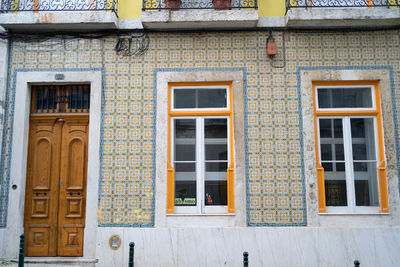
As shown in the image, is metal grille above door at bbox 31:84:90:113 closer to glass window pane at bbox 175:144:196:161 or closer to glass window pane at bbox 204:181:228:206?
glass window pane at bbox 175:144:196:161

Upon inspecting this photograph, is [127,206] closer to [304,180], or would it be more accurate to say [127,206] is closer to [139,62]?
[139,62]

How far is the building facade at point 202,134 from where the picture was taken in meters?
5.95

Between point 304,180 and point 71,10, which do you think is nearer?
point 304,180

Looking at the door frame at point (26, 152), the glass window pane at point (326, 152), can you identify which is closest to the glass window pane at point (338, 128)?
the glass window pane at point (326, 152)

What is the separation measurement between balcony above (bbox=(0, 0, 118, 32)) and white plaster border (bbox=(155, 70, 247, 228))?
4.84 ft

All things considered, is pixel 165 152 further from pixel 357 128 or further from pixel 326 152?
pixel 357 128

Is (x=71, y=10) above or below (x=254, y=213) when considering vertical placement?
above

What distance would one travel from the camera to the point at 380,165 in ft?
20.2

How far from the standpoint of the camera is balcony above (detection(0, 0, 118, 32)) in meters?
6.24

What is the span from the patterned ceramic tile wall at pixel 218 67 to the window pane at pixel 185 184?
0.47 metres

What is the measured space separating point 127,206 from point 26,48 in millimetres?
3536

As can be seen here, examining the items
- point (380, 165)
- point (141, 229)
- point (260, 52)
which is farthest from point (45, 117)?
point (380, 165)

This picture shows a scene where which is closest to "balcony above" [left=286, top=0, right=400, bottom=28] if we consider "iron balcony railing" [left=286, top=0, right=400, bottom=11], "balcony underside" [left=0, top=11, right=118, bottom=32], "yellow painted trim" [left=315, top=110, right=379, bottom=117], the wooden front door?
"iron balcony railing" [left=286, top=0, right=400, bottom=11]

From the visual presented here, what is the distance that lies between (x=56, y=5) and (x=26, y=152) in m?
2.87
